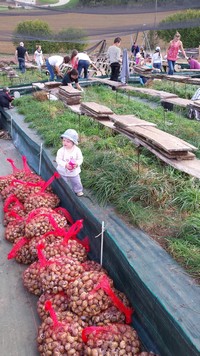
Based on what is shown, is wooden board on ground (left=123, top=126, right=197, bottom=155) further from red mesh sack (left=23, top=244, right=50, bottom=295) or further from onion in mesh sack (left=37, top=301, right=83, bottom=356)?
onion in mesh sack (left=37, top=301, right=83, bottom=356)

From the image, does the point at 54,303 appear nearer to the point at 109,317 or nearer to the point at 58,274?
the point at 58,274

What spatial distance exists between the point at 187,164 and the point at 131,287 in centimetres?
148

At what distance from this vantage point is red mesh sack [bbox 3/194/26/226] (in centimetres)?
479

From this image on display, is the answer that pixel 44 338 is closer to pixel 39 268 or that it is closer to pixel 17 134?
pixel 39 268

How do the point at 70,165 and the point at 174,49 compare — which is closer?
the point at 70,165

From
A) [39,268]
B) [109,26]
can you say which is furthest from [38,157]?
[109,26]

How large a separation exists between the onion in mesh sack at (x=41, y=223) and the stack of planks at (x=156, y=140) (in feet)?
4.54

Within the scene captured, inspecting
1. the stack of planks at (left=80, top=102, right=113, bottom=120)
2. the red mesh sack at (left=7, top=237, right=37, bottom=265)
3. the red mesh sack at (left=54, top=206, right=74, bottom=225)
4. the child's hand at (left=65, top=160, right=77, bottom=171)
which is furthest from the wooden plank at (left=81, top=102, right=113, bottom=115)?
the red mesh sack at (left=7, top=237, right=37, bottom=265)

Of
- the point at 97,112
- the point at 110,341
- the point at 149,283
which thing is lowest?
the point at 110,341

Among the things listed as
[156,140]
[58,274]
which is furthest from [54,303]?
[156,140]

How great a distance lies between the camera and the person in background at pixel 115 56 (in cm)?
1112

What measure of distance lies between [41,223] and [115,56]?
28.3 feet

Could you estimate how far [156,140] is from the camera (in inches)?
157

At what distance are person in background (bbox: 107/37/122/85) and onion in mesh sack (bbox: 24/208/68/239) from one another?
8290 mm
